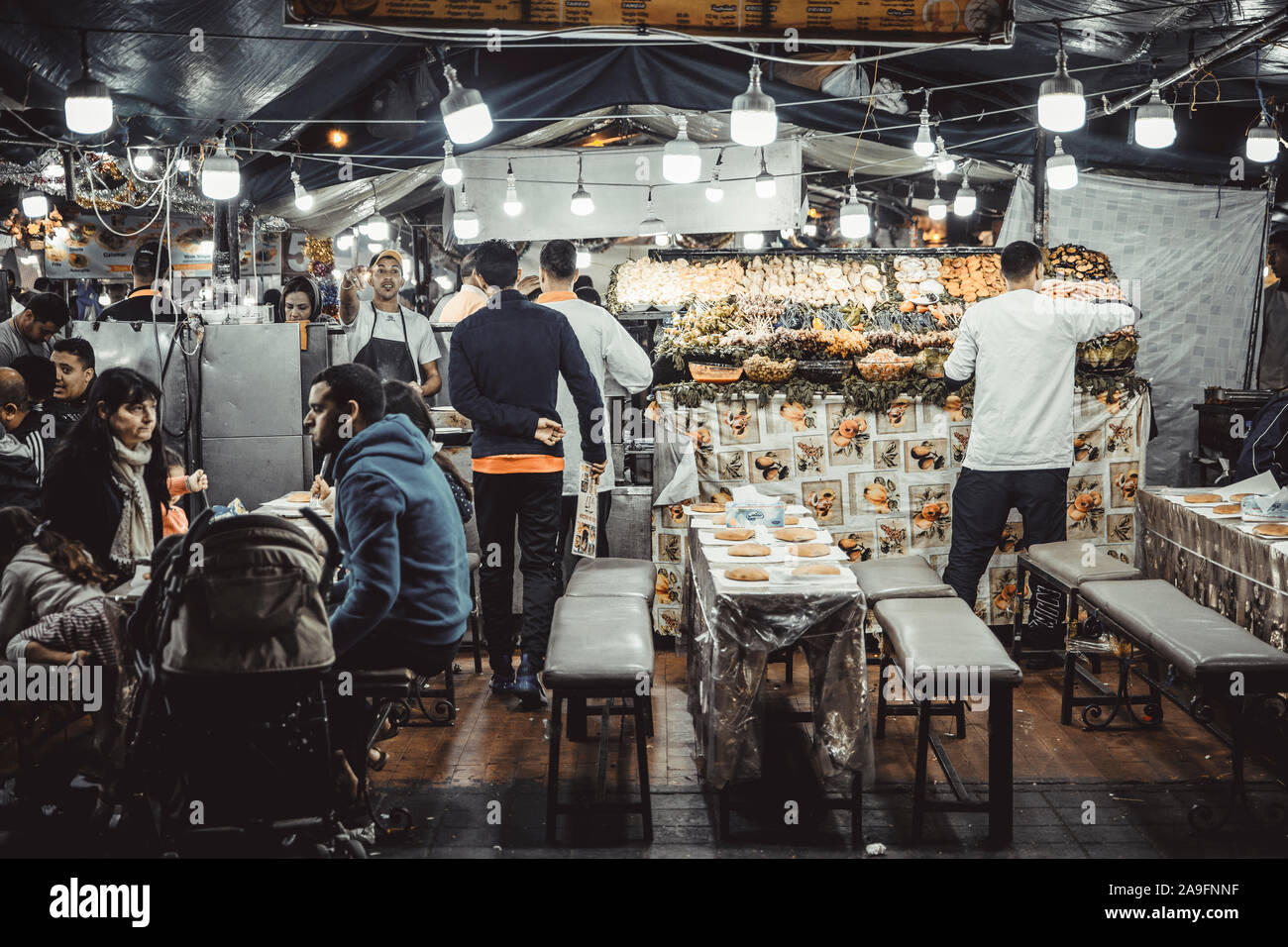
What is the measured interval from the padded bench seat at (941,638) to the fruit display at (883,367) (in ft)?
→ 7.03

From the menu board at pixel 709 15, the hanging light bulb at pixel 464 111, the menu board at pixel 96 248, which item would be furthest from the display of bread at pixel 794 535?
the menu board at pixel 96 248

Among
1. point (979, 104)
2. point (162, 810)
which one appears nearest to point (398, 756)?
point (162, 810)

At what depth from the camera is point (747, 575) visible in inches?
→ 163

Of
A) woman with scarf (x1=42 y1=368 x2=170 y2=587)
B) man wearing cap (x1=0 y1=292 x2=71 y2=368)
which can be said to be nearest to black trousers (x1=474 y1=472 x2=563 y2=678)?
woman with scarf (x1=42 y1=368 x2=170 y2=587)

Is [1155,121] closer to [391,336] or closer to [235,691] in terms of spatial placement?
[391,336]

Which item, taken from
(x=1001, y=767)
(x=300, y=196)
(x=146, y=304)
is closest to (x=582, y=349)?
(x=1001, y=767)

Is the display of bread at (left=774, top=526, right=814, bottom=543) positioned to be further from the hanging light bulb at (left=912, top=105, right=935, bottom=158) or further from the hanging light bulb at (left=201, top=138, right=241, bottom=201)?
the hanging light bulb at (left=201, top=138, right=241, bottom=201)

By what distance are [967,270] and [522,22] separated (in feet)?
17.3

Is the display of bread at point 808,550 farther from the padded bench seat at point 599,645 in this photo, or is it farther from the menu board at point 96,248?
the menu board at point 96,248

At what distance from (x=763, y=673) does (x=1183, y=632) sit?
5.84 ft

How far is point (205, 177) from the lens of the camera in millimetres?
7020

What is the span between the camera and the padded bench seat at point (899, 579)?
5.10 m
